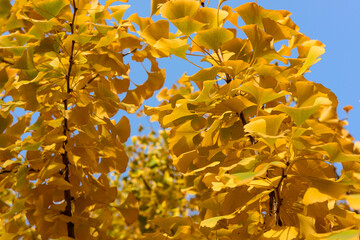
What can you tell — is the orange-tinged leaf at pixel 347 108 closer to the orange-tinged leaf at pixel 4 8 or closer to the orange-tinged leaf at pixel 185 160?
the orange-tinged leaf at pixel 185 160

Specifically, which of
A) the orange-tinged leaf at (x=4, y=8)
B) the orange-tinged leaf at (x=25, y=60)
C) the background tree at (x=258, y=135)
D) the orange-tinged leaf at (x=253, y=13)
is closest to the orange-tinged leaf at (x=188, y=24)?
the background tree at (x=258, y=135)

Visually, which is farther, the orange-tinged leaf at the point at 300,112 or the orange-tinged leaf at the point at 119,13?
the orange-tinged leaf at the point at 119,13

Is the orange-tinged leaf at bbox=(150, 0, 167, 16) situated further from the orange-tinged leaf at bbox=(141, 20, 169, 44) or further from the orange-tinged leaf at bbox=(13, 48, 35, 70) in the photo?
the orange-tinged leaf at bbox=(13, 48, 35, 70)

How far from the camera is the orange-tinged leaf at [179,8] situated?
29.2 inches

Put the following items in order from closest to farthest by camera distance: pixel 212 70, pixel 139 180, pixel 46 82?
pixel 212 70 < pixel 46 82 < pixel 139 180

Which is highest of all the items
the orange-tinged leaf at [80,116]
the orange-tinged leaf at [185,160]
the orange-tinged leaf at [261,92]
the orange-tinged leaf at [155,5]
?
the orange-tinged leaf at [155,5]

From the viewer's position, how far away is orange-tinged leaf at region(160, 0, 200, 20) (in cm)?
74

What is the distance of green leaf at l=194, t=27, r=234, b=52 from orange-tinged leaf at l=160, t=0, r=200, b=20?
62mm

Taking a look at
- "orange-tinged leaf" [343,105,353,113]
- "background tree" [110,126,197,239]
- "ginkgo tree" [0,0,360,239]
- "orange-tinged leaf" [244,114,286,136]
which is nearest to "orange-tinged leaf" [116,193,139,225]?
"ginkgo tree" [0,0,360,239]

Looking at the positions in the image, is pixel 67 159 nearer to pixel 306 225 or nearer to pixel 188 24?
pixel 188 24

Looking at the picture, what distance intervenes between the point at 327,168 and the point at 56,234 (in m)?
0.60

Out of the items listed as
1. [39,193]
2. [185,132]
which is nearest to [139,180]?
[39,193]

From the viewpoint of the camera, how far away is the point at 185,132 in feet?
2.67

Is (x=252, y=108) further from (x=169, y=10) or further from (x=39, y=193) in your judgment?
(x=39, y=193)
